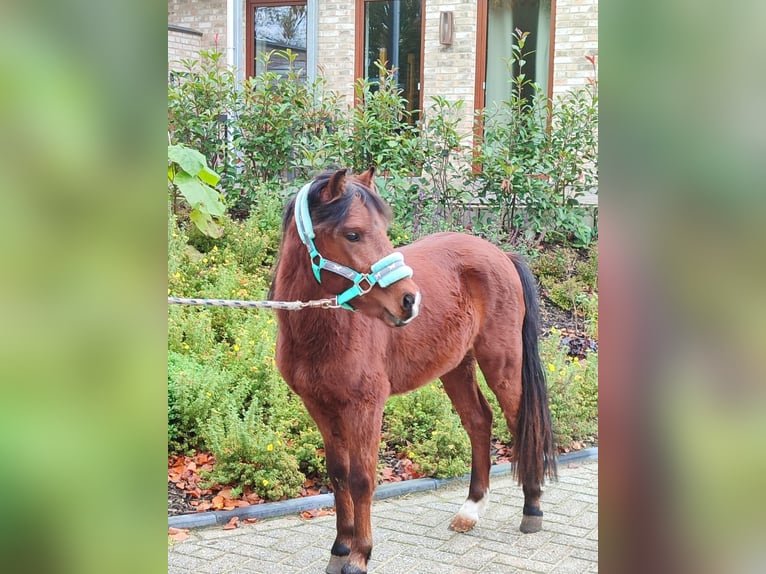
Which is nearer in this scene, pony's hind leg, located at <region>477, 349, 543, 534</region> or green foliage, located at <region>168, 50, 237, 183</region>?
pony's hind leg, located at <region>477, 349, 543, 534</region>

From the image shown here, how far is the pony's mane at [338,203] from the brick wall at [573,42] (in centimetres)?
708

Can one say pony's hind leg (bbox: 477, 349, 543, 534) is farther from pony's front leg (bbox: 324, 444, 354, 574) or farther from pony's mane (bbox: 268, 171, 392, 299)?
pony's mane (bbox: 268, 171, 392, 299)

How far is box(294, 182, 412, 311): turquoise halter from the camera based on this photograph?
2.55 metres

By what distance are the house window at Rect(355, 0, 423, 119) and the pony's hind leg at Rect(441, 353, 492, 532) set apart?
6628mm

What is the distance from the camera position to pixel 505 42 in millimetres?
9844

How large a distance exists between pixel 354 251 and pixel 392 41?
8.22 m

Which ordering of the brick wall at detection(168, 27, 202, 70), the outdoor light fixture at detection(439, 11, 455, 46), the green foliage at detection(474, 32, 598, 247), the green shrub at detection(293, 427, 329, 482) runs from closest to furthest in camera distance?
the green shrub at detection(293, 427, 329, 482), the green foliage at detection(474, 32, 598, 247), the outdoor light fixture at detection(439, 11, 455, 46), the brick wall at detection(168, 27, 202, 70)

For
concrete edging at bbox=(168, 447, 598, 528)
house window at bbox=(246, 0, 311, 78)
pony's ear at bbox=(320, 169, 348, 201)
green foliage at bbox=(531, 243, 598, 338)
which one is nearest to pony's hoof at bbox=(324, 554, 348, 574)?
concrete edging at bbox=(168, 447, 598, 528)
